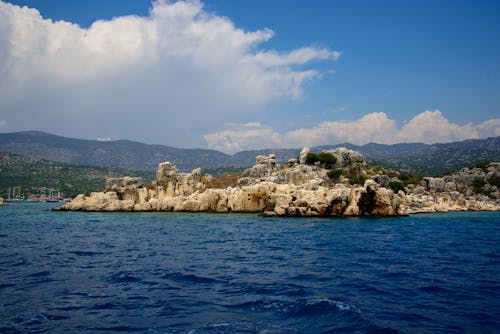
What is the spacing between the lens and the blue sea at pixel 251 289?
12.2m

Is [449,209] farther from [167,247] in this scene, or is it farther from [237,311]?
[237,311]

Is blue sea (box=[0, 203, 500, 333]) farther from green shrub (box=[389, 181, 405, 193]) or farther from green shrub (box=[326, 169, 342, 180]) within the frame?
green shrub (box=[389, 181, 405, 193])

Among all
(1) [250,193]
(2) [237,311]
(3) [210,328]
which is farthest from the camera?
(1) [250,193]

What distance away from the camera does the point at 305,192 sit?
70375mm

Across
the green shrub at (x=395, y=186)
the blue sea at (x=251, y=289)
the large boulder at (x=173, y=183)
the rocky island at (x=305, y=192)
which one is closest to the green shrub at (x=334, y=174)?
the rocky island at (x=305, y=192)

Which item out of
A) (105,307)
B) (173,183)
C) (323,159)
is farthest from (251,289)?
(323,159)

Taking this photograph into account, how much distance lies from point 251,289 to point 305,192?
5477 centimetres

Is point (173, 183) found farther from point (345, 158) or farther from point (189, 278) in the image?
point (189, 278)

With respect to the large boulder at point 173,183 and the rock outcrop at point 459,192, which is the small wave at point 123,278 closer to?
the large boulder at point 173,183

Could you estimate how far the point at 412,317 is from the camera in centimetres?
1275

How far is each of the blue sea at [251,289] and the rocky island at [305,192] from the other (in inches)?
1492

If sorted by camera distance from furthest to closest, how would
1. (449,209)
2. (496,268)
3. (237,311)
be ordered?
(449,209) < (496,268) < (237,311)

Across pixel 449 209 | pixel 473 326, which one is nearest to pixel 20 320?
pixel 473 326

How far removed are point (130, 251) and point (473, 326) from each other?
22939 mm
